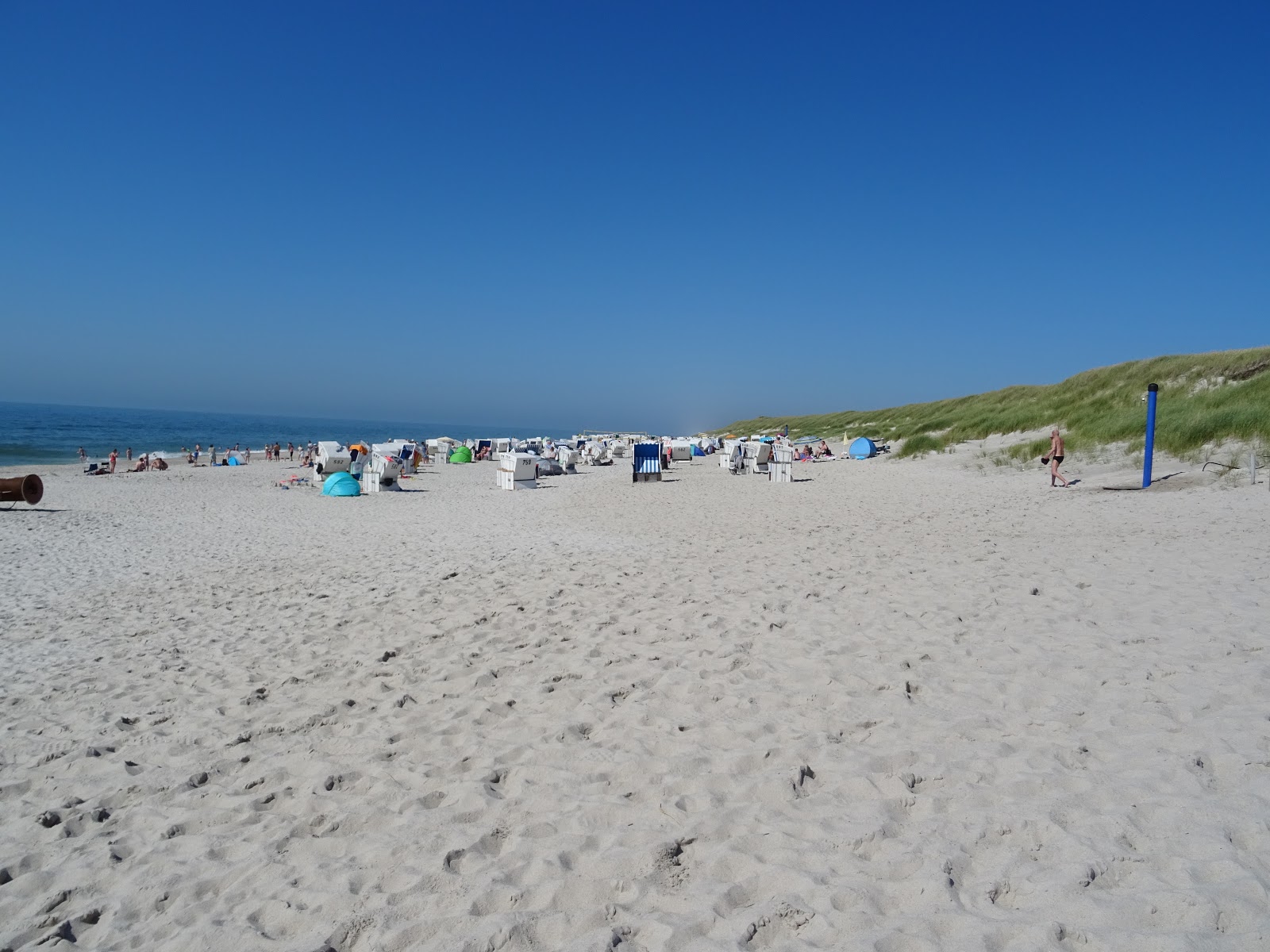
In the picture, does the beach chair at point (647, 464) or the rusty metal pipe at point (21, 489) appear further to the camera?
the beach chair at point (647, 464)

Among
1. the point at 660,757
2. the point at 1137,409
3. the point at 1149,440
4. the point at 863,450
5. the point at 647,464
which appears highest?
the point at 1137,409

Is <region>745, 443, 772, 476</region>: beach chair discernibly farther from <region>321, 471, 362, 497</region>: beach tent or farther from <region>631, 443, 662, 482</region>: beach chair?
<region>321, 471, 362, 497</region>: beach tent

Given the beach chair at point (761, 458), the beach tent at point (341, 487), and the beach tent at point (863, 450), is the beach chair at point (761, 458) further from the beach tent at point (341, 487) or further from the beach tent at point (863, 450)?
the beach tent at point (341, 487)

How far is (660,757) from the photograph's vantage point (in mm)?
3457

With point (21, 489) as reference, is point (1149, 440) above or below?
above

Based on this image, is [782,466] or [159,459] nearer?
[782,466]

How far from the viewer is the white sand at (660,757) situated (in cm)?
236

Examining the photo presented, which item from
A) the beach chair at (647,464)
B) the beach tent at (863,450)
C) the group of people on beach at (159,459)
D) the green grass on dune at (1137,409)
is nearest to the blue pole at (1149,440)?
the green grass on dune at (1137,409)

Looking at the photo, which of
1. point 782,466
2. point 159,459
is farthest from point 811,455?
point 159,459

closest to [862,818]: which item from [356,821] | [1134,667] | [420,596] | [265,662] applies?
[356,821]

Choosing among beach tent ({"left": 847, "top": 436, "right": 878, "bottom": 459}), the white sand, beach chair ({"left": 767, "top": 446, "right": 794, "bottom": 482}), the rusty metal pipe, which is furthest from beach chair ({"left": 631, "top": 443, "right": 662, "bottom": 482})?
the rusty metal pipe

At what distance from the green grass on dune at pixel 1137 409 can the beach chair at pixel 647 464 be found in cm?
1012

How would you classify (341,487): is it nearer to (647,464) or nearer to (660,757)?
(647,464)

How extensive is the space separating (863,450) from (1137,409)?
33.8 feet
